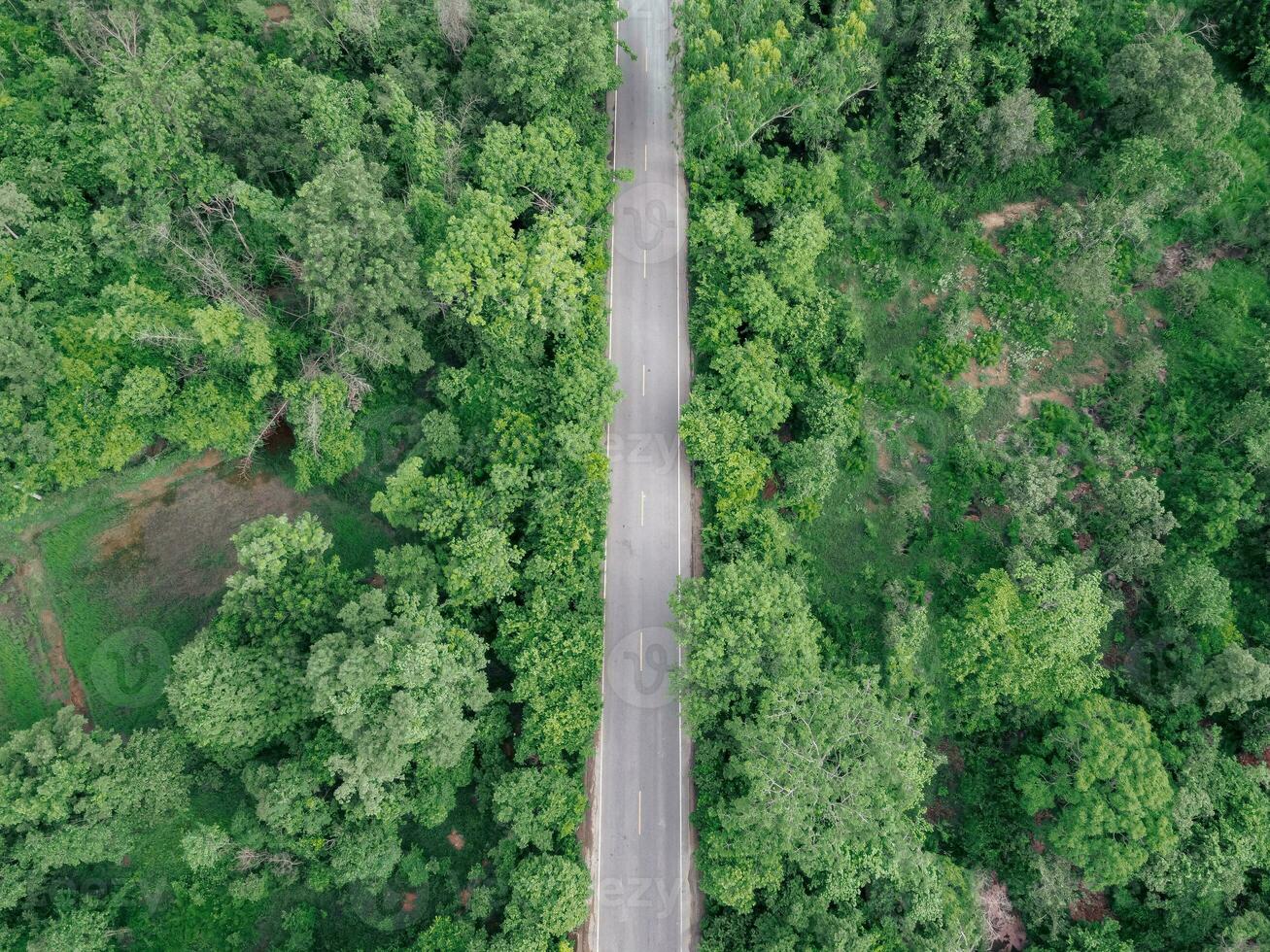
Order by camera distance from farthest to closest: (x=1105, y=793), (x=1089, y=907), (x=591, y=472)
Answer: (x=591, y=472)
(x=1089, y=907)
(x=1105, y=793)

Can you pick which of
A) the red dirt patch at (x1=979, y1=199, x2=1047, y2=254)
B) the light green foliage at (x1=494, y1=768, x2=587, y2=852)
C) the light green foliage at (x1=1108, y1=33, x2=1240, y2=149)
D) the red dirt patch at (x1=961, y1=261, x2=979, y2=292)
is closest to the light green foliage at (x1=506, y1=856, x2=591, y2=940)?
the light green foliage at (x1=494, y1=768, x2=587, y2=852)

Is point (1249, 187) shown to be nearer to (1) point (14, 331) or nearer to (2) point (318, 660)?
(2) point (318, 660)

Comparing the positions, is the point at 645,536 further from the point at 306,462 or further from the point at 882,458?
the point at 306,462

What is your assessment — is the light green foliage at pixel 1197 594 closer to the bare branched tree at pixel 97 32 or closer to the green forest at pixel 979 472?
the green forest at pixel 979 472

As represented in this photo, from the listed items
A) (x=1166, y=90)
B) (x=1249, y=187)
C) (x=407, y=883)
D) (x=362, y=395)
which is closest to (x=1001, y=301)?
(x=1166, y=90)

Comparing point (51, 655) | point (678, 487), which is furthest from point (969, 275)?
point (51, 655)

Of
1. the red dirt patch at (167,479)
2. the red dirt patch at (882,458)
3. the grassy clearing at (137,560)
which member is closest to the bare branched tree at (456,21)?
the grassy clearing at (137,560)

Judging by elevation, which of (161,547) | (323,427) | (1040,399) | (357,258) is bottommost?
(161,547)
